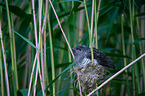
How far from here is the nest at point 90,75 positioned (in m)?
0.75

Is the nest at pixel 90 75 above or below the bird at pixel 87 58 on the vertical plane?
below

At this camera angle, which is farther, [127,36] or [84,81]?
[127,36]

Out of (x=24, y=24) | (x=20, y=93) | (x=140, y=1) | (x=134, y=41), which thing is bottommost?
(x=20, y=93)

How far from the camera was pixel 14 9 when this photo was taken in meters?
0.97

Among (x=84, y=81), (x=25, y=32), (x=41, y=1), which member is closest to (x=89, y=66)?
(x=84, y=81)

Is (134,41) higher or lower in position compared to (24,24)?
lower

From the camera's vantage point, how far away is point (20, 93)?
2.94 feet

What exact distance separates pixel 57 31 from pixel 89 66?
586 millimetres

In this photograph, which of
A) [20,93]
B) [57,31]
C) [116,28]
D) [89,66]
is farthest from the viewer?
[116,28]

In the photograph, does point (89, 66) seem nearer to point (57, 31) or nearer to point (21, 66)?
point (57, 31)

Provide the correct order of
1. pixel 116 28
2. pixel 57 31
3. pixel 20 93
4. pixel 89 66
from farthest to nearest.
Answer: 1. pixel 116 28
2. pixel 57 31
3. pixel 20 93
4. pixel 89 66

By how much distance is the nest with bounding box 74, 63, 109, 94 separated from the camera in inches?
29.6

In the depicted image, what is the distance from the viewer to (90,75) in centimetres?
76

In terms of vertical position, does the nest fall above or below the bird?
below
